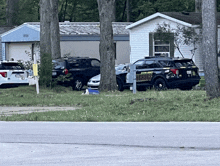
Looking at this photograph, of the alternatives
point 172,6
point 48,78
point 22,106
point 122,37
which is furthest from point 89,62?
point 172,6

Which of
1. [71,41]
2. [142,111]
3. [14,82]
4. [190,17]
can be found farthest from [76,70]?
[71,41]

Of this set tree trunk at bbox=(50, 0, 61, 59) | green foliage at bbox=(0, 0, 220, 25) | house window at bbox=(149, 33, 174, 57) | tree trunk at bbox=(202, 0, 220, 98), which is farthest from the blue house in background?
tree trunk at bbox=(202, 0, 220, 98)

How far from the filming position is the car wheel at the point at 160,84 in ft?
74.4

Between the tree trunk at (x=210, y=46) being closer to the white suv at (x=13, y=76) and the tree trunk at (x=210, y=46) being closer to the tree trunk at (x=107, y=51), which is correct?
the tree trunk at (x=107, y=51)

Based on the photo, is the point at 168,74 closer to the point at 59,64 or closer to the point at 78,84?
the point at 78,84

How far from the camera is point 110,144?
31.9 ft

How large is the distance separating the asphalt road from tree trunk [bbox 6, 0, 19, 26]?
45226 millimetres

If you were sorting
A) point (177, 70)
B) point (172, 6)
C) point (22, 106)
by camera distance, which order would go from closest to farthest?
point (22, 106) → point (177, 70) → point (172, 6)

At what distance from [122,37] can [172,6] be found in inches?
486

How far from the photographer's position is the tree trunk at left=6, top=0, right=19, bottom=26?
184 ft

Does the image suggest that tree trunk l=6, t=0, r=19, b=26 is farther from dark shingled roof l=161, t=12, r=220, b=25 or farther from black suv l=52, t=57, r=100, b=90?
black suv l=52, t=57, r=100, b=90

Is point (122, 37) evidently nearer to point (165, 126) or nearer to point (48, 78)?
point (48, 78)

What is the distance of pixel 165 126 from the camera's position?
1096 centimetres

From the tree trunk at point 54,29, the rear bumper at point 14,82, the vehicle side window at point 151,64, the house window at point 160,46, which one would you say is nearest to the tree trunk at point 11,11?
the house window at point 160,46
